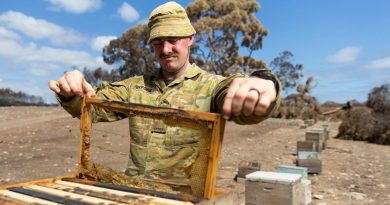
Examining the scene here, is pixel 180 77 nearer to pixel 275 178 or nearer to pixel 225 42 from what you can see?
pixel 275 178

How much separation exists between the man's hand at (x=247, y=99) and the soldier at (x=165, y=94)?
0.24 meters

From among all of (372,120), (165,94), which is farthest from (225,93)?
(372,120)

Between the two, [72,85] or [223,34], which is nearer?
[72,85]

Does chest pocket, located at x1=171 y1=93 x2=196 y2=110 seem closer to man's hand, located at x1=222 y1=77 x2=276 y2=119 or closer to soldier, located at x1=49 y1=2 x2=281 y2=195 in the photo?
soldier, located at x1=49 y1=2 x2=281 y2=195

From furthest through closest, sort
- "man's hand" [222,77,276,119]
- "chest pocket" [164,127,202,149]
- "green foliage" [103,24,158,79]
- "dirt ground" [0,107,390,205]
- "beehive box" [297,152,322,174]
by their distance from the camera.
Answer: "green foliage" [103,24,158,79] < "beehive box" [297,152,322,174] < "dirt ground" [0,107,390,205] < "chest pocket" [164,127,202,149] < "man's hand" [222,77,276,119]

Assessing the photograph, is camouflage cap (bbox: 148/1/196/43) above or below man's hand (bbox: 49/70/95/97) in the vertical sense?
above

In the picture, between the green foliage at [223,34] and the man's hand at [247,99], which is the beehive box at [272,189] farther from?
the green foliage at [223,34]

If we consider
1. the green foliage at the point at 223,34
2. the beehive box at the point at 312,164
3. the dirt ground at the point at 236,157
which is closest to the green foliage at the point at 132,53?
the green foliage at the point at 223,34

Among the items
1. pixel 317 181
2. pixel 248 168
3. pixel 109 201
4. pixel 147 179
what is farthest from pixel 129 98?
pixel 317 181

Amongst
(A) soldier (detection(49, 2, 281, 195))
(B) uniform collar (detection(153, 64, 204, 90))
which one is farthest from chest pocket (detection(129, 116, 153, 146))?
(B) uniform collar (detection(153, 64, 204, 90))

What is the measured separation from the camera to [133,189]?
2.04m

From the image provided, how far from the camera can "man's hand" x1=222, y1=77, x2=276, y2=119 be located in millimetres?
1757

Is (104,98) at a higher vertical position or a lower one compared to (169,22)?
lower

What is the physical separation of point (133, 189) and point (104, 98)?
918 millimetres
